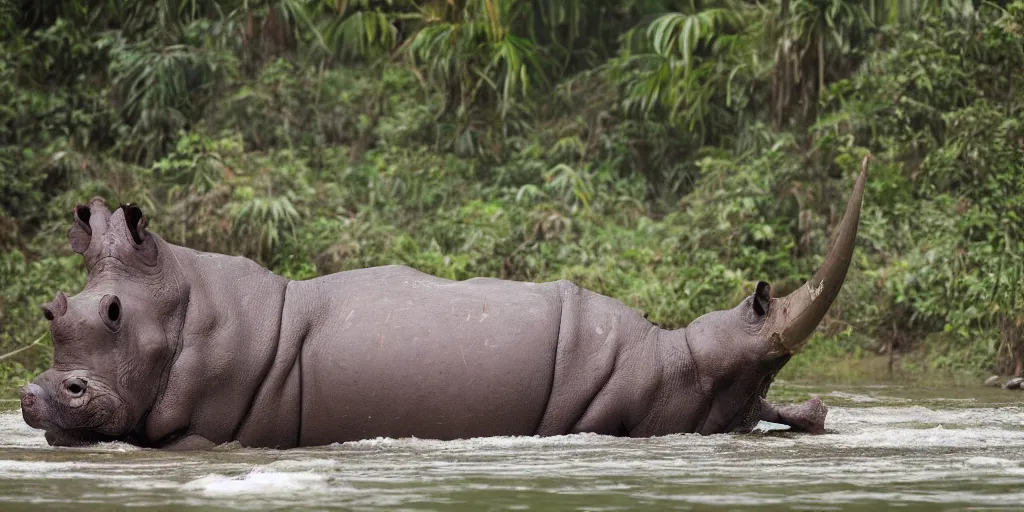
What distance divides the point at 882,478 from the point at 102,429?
2.92 metres

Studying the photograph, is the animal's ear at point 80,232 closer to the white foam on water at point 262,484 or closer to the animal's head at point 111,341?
the animal's head at point 111,341

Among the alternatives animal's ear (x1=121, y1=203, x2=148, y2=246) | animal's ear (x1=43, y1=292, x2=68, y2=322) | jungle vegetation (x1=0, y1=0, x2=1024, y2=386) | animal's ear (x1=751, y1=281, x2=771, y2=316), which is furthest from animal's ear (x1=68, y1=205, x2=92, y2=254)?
jungle vegetation (x1=0, y1=0, x2=1024, y2=386)

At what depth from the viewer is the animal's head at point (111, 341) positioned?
16.8ft

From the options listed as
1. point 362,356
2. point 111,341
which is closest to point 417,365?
point 362,356

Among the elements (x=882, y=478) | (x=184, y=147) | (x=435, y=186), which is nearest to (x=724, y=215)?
(x=435, y=186)

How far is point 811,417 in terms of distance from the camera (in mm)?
5797

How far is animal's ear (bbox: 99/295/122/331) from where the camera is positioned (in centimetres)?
519

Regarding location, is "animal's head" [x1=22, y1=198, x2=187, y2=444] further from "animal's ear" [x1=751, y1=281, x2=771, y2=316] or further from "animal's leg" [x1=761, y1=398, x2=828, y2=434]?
"animal's leg" [x1=761, y1=398, x2=828, y2=434]

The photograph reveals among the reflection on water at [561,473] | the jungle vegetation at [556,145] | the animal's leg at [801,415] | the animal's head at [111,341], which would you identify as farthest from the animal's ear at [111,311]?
the jungle vegetation at [556,145]

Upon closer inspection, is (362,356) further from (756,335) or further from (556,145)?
(556,145)

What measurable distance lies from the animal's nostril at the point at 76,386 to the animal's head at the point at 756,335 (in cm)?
248

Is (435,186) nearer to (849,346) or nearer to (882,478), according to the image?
(849,346)

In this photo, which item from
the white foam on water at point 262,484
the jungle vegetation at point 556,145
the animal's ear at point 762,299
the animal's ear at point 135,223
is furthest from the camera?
the jungle vegetation at point 556,145

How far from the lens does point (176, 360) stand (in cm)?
533
